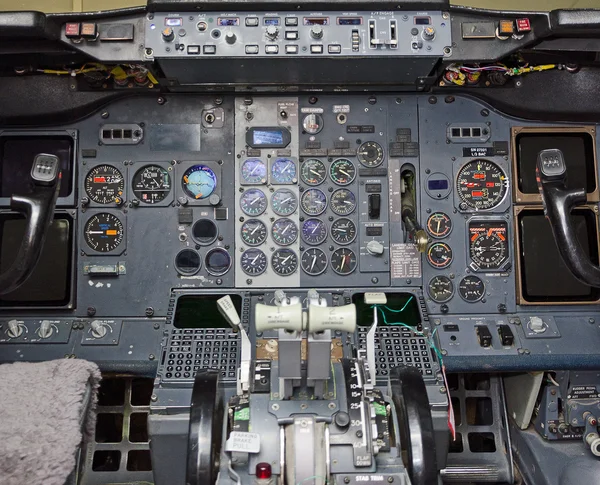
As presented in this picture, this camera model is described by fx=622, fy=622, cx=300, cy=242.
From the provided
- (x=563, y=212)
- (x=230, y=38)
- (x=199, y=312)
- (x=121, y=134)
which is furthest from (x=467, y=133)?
(x=121, y=134)

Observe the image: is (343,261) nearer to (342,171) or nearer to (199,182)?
(342,171)

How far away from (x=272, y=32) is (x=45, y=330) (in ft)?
6.82

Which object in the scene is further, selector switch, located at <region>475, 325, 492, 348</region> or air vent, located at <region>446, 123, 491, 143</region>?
air vent, located at <region>446, 123, 491, 143</region>

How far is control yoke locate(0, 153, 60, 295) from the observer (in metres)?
2.93

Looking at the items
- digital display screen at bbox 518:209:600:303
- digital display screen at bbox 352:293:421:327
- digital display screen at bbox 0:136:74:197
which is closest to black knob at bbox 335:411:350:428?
digital display screen at bbox 352:293:421:327

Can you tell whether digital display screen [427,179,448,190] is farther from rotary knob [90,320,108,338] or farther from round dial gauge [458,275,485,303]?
rotary knob [90,320,108,338]

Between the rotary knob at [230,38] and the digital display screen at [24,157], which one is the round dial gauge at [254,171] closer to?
the rotary knob at [230,38]

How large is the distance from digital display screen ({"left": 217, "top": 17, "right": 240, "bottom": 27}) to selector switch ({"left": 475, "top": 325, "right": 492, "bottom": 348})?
2155 millimetres

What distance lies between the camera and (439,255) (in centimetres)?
375

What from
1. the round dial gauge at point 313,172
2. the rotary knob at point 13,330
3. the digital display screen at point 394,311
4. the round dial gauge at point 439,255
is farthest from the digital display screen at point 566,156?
the rotary knob at point 13,330

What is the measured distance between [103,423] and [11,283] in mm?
1171

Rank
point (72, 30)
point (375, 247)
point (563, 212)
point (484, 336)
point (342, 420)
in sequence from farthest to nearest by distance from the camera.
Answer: point (375, 247)
point (484, 336)
point (72, 30)
point (563, 212)
point (342, 420)

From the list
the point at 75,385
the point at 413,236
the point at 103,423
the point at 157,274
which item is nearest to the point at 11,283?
the point at 75,385

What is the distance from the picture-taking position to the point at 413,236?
12.0 feet
